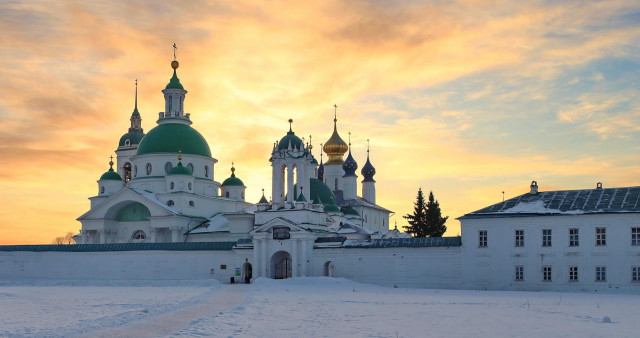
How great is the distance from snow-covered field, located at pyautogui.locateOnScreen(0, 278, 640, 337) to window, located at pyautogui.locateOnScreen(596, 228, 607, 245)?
10273 millimetres

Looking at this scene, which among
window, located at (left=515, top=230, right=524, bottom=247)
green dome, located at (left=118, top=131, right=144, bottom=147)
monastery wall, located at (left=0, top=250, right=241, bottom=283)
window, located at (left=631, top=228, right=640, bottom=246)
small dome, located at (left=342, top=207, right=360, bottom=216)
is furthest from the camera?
green dome, located at (left=118, top=131, right=144, bottom=147)

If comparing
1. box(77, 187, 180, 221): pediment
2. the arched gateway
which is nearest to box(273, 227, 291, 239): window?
the arched gateway

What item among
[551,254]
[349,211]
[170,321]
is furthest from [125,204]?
[170,321]

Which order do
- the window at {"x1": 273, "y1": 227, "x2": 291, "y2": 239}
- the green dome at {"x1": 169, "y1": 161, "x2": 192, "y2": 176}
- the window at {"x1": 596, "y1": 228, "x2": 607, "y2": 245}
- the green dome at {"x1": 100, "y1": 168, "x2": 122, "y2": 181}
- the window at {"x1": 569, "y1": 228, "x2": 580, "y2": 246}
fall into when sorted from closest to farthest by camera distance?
the window at {"x1": 596, "y1": 228, "x2": 607, "y2": 245}
the window at {"x1": 569, "y1": 228, "x2": 580, "y2": 246}
the window at {"x1": 273, "y1": 227, "x2": 291, "y2": 239}
the green dome at {"x1": 169, "y1": 161, "x2": 192, "y2": 176}
the green dome at {"x1": 100, "y1": 168, "x2": 122, "y2": 181}

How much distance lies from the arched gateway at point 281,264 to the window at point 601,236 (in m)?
21.1

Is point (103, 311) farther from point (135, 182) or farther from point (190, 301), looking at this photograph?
point (135, 182)

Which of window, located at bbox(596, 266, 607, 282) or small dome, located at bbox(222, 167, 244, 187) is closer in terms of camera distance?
window, located at bbox(596, 266, 607, 282)

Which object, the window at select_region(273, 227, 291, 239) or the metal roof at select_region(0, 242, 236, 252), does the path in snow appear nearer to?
the window at select_region(273, 227, 291, 239)

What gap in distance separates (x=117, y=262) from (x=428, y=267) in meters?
24.8

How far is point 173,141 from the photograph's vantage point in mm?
71188

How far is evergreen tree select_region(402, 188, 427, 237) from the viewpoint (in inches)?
2975

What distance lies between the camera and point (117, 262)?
56.4m

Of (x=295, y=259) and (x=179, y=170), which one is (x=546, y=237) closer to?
(x=295, y=259)

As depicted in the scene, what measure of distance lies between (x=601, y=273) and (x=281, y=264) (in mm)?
21838
